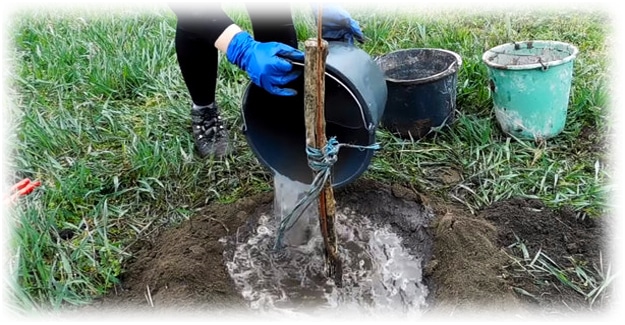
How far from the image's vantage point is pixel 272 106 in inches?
86.5

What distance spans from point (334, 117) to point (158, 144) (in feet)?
2.70

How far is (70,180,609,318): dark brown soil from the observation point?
73.3 inches

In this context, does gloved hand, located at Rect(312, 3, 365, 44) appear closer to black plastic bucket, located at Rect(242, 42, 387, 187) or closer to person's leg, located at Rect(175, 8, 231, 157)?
black plastic bucket, located at Rect(242, 42, 387, 187)

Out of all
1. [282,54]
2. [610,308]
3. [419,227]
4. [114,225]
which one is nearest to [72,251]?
[114,225]

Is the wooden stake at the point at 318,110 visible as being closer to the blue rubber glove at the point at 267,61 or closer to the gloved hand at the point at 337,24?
the blue rubber glove at the point at 267,61

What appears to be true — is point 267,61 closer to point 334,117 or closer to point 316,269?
point 334,117

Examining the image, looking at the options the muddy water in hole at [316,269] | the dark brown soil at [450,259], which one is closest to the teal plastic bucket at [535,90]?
the dark brown soil at [450,259]

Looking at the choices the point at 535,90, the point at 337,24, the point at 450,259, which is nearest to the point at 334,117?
the point at 337,24

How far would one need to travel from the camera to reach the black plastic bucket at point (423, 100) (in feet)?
8.60

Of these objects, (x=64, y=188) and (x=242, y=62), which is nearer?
(x=242, y=62)

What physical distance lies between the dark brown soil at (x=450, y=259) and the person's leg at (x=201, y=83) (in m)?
0.35

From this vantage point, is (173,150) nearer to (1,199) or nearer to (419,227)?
(1,199)

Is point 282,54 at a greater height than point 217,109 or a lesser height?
greater

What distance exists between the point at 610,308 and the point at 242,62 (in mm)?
1275
